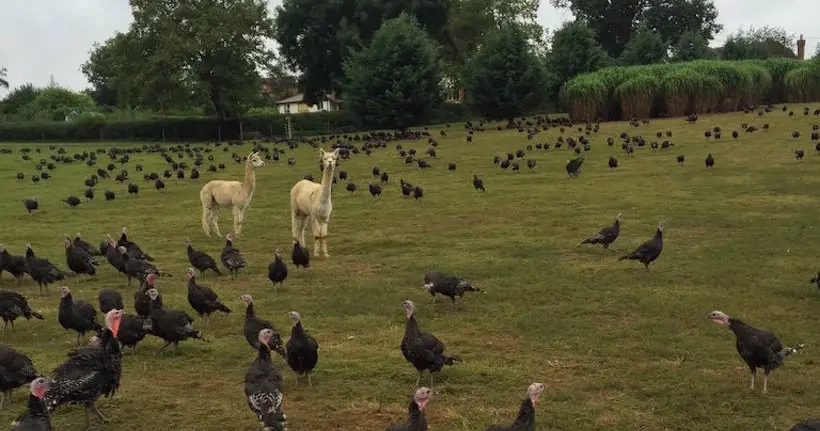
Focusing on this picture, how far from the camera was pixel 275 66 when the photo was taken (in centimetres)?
7925

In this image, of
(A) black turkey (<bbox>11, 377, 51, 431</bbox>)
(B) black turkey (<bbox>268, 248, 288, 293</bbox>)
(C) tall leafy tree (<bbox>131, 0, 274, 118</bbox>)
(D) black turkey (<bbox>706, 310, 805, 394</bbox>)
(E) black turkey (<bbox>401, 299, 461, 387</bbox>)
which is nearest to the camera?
(A) black turkey (<bbox>11, 377, 51, 431</bbox>)

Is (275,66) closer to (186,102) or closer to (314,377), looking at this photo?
(186,102)

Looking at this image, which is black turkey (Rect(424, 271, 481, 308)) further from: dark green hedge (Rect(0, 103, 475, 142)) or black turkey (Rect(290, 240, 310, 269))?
dark green hedge (Rect(0, 103, 475, 142))

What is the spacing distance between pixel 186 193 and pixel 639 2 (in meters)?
84.5

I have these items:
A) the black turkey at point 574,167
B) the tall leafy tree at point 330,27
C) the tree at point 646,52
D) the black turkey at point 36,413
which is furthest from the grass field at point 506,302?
the tall leafy tree at point 330,27

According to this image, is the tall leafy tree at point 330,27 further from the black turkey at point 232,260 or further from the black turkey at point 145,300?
the black turkey at point 145,300

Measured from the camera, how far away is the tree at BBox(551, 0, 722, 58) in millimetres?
97500

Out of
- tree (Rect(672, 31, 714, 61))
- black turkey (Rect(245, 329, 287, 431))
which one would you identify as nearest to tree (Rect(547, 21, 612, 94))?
tree (Rect(672, 31, 714, 61))

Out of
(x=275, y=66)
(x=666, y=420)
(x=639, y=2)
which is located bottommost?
(x=666, y=420)

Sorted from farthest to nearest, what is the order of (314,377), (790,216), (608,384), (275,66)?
1. (275,66)
2. (790,216)
3. (314,377)
4. (608,384)

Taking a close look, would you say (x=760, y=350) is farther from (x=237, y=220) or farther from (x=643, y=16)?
(x=643, y=16)

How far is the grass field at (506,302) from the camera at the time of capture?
26.5ft

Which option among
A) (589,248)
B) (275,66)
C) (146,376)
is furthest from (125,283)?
(275,66)

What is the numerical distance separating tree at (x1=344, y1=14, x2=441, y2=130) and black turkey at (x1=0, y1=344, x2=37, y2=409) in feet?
164
